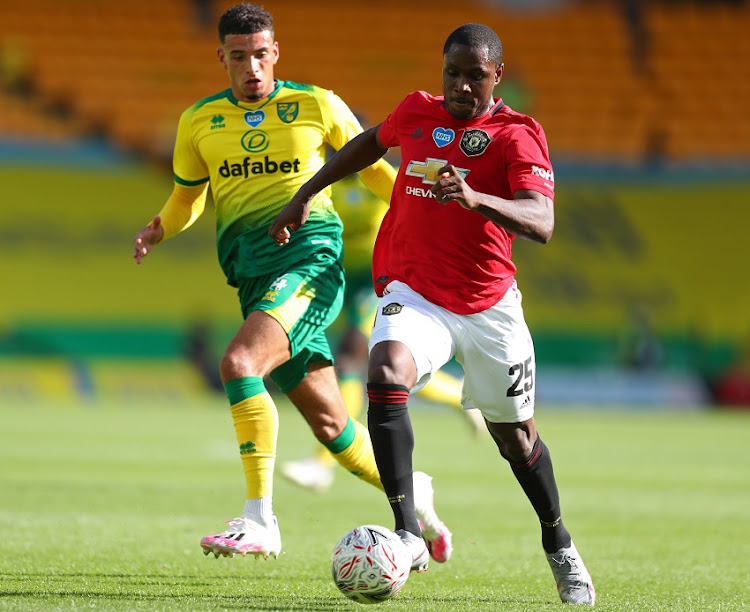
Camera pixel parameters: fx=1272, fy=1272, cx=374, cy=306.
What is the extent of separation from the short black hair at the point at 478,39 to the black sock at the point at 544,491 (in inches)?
59.5

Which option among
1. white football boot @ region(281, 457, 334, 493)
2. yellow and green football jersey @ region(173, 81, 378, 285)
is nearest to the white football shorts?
yellow and green football jersey @ region(173, 81, 378, 285)

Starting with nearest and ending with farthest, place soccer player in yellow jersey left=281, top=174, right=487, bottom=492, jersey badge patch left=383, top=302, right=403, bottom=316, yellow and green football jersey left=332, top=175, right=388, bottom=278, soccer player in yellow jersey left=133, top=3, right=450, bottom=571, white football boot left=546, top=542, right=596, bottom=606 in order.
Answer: jersey badge patch left=383, top=302, right=403, bottom=316
white football boot left=546, top=542, right=596, bottom=606
soccer player in yellow jersey left=133, top=3, right=450, bottom=571
soccer player in yellow jersey left=281, top=174, right=487, bottom=492
yellow and green football jersey left=332, top=175, right=388, bottom=278

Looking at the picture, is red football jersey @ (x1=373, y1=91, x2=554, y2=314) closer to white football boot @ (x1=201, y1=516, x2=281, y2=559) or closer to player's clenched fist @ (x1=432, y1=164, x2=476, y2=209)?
player's clenched fist @ (x1=432, y1=164, x2=476, y2=209)

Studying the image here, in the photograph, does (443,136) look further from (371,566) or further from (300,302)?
(371,566)

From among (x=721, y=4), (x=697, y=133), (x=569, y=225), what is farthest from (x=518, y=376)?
(x=721, y=4)

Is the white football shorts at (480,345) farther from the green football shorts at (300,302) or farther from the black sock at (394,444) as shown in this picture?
the green football shorts at (300,302)

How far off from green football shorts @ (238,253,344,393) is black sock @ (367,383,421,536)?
1.12m

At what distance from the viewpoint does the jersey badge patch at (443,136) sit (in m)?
4.82

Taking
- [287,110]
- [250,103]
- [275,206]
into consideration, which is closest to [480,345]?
[275,206]

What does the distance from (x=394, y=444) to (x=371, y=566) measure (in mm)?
503

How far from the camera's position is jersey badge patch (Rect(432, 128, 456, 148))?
15.8 feet

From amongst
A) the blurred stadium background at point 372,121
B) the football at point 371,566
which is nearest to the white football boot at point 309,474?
the football at point 371,566

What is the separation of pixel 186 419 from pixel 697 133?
13.0 metres

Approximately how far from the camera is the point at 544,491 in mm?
4996
